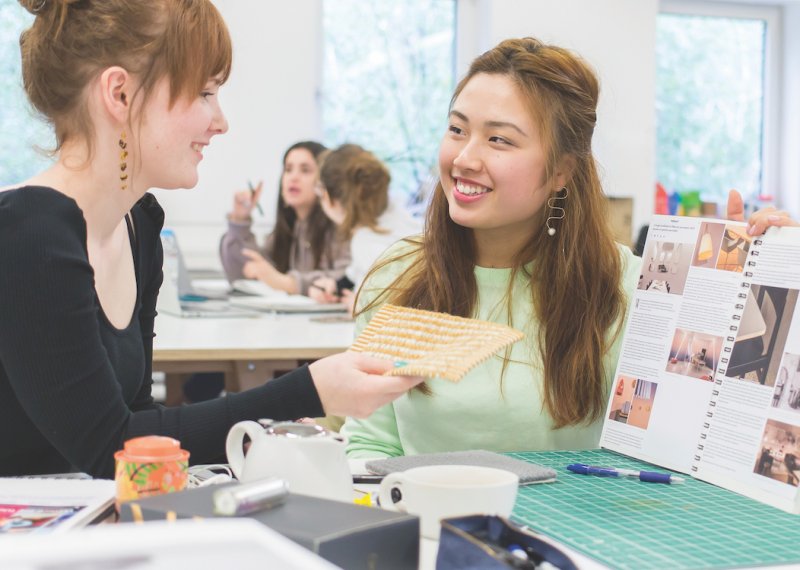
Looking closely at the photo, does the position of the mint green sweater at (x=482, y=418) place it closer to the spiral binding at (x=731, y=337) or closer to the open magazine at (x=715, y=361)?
the open magazine at (x=715, y=361)

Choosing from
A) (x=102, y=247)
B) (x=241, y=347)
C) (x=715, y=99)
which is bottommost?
(x=241, y=347)

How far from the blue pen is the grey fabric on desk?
1.9 inches

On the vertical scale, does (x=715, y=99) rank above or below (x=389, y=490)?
above

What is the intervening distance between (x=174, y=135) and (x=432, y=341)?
18.8 inches

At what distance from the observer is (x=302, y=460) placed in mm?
1052

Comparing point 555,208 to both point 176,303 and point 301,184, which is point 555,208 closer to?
point 176,303

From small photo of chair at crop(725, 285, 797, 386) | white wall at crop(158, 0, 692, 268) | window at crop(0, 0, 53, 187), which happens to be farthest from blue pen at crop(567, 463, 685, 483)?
window at crop(0, 0, 53, 187)

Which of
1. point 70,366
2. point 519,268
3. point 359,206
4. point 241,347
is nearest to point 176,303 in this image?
point 241,347

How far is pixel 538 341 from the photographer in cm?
172

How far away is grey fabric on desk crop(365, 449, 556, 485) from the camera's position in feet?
4.25

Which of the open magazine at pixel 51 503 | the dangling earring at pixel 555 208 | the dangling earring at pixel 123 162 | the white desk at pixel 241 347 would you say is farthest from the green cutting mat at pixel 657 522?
the white desk at pixel 241 347

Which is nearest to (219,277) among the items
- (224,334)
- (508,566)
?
(224,334)

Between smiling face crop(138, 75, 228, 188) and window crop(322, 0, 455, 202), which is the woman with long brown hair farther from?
window crop(322, 0, 455, 202)

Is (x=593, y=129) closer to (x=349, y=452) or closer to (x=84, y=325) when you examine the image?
(x=349, y=452)
